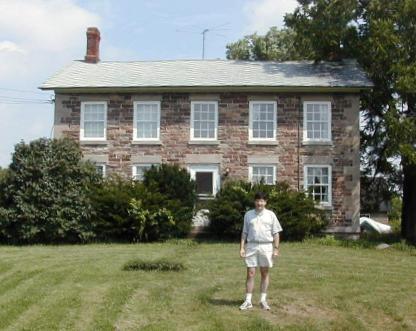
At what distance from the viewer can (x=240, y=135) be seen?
933 inches

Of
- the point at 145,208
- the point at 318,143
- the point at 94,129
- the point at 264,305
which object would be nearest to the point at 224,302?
the point at 264,305

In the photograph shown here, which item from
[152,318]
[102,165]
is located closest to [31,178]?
[102,165]

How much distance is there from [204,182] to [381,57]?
7.71 metres

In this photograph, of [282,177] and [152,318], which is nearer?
[152,318]

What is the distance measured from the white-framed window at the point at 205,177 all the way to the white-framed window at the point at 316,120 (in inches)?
140

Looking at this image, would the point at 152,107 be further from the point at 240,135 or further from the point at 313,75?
the point at 313,75

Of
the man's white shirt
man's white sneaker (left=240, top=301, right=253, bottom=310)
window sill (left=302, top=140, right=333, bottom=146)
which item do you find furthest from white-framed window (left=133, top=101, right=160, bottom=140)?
man's white sneaker (left=240, top=301, right=253, bottom=310)

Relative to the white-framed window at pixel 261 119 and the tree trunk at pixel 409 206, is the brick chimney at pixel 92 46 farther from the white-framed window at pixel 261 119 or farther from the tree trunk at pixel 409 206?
the tree trunk at pixel 409 206

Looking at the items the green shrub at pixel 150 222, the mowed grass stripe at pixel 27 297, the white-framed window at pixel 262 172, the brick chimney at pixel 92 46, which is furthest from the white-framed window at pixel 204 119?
the mowed grass stripe at pixel 27 297

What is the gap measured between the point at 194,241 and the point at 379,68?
928 cm

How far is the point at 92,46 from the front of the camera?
1100 inches

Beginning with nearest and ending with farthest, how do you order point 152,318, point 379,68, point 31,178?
1. point 152,318
2. point 31,178
3. point 379,68

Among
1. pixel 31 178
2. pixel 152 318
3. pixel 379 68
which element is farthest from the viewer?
pixel 379 68

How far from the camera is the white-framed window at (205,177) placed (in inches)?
928
